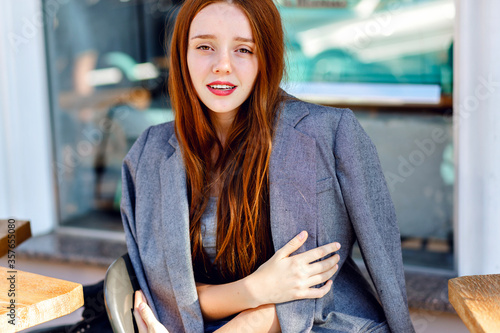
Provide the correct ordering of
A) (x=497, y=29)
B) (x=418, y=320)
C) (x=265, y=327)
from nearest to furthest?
1. (x=265, y=327)
2. (x=497, y=29)
3. (x=418, y=320)

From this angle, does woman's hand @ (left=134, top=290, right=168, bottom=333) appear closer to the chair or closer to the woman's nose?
the chair

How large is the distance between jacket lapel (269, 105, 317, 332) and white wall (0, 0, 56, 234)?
6.06ft

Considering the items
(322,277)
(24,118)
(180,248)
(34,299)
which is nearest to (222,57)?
(180,248)

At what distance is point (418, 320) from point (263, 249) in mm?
928

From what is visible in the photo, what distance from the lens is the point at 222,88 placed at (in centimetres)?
142

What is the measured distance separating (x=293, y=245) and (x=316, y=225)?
3.4 inches

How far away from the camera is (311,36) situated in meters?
3.54

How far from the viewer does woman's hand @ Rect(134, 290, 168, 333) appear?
1.37 metres

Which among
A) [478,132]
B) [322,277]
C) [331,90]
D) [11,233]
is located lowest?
[322,277]

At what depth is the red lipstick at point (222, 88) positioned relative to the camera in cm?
141

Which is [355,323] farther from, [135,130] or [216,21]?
[135,130]

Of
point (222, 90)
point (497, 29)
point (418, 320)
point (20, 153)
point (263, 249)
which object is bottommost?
point (418, 320)

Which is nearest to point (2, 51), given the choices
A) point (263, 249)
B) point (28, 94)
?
point (28, 94)

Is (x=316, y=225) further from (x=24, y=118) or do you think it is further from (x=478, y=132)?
(x=24, y=118)
